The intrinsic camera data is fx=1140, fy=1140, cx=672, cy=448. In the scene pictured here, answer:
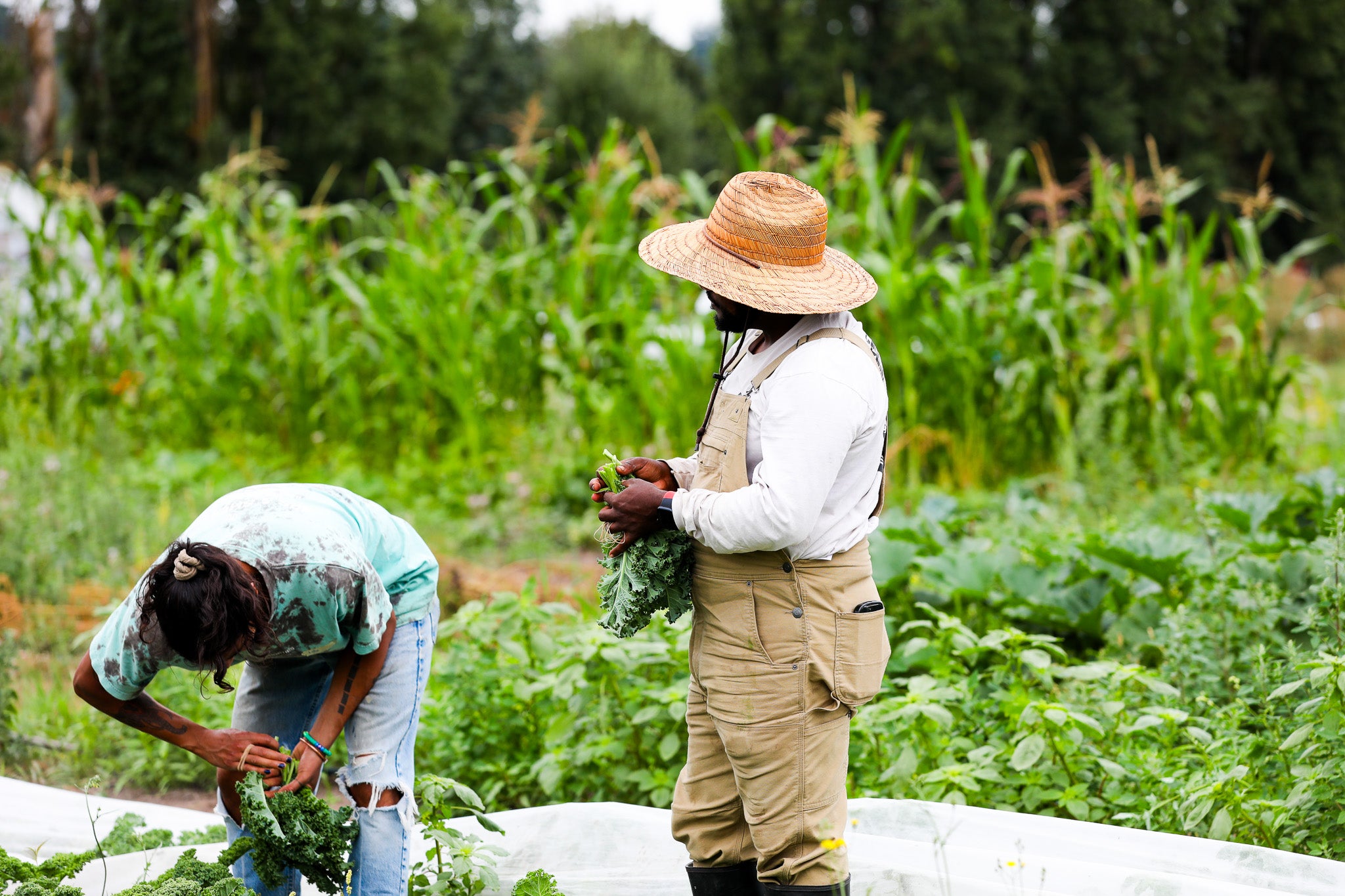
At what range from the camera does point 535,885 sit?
7.29 feet

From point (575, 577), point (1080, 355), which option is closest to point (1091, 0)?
point (1080, 355)

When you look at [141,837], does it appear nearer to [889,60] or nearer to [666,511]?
[666,511]

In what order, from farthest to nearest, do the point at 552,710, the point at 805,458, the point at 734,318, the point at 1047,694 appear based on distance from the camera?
the point at 552,710
the point at 1047,694
the point at 734,318
the point at 805,458

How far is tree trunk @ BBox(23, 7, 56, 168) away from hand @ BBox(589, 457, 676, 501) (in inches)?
654

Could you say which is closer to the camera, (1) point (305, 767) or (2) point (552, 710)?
(1) point (305, 767)

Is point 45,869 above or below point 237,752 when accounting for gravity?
below

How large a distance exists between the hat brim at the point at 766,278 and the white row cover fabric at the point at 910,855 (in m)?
1.02

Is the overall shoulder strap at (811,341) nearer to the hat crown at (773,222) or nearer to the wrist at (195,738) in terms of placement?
the hat crown at (773,222)

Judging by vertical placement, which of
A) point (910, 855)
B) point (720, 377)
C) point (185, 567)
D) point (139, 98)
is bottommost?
point (910, 855)

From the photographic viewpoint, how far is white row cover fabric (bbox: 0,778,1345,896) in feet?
7.21

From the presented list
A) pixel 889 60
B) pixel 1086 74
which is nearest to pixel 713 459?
pixel 889 60

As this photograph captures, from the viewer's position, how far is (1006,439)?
6.11 m

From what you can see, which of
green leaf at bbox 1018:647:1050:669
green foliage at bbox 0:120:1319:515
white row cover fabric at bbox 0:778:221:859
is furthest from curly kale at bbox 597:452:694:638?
green foliage at bbox 0:120:1319:515

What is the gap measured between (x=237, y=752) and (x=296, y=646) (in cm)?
22
